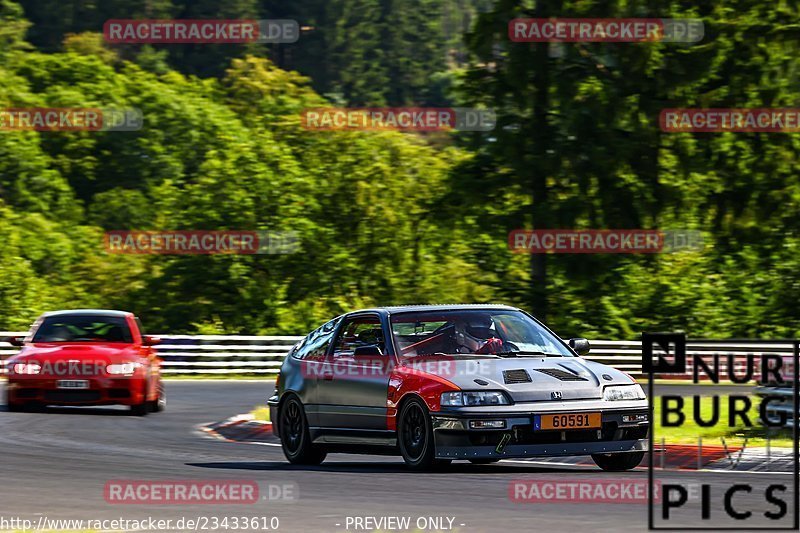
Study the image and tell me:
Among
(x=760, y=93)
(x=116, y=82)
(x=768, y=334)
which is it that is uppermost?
(x=116, y=82)

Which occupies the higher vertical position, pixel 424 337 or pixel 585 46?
pixel 585 46

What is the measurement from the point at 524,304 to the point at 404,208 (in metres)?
11.6

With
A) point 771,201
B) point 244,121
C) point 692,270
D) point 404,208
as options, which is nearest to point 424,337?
point 771,201

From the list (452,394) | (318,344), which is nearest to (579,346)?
(452,394)

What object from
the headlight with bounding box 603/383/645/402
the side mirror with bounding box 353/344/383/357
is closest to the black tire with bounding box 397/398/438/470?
the side mirror with bounding box 353/344/383/357

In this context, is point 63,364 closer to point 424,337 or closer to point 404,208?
point 424,337

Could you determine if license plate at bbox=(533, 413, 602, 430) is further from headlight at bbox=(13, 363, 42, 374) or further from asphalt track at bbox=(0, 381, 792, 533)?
headlight at bbox=(13, 363, 42, 374)

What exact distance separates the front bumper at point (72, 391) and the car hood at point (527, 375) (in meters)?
7.89

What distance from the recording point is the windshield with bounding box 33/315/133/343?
20469 mm

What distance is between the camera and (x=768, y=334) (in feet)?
139

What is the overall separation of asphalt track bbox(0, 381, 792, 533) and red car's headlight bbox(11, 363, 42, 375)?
84cm

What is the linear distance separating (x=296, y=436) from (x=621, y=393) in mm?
3444

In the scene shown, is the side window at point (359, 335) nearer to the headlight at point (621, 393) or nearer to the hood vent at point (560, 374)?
the hood vent at point (560, 374)

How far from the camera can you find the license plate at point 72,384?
64.4 feet
